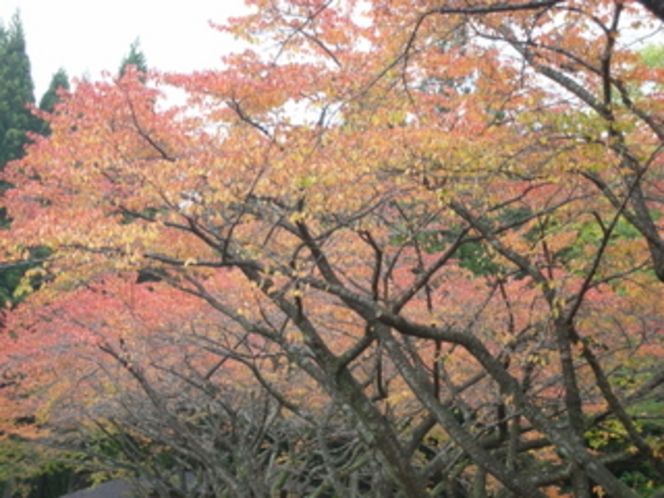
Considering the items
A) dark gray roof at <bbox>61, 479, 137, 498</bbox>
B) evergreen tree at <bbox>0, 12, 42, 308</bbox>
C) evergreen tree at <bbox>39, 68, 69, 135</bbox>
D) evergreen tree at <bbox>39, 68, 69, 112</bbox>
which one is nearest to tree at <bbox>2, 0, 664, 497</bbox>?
dark gray roof at <bbox>61, 479, 137, 498</bbox>

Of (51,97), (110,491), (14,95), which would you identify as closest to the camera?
(110,491)

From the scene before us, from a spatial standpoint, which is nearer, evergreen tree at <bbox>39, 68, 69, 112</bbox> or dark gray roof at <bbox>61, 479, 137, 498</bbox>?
dark gray roof at <bbox>61, 479, 137, 498</bbox>

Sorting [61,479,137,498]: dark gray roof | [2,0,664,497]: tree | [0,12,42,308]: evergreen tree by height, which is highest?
[0,12,42,308]: evergreen tree

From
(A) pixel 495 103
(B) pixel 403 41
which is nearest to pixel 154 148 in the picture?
(B) pixel 403 41

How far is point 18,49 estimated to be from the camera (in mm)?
23859

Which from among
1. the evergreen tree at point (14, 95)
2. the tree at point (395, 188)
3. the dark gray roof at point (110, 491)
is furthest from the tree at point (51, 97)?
the tree at point (395, 188)

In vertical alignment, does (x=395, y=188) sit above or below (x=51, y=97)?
below

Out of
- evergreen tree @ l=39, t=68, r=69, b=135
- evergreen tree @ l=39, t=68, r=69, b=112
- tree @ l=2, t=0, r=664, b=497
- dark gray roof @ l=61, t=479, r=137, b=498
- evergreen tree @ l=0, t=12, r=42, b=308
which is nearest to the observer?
tree @ l=2, t=0, r=664, b=497

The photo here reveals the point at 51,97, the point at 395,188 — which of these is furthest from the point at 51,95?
the point at 395,188

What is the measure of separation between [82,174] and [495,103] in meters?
3.98

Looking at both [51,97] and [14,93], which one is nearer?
[14,93]

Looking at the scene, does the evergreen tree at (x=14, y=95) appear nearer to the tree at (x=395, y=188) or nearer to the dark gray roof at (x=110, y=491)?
the dark gray roof at (x=110, y=491)

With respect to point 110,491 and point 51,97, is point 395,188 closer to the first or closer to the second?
point 110,491

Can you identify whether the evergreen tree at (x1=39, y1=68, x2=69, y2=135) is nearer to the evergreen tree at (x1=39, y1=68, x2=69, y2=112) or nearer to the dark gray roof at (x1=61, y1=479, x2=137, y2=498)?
the evergreen tree at (x1=39, y1=68, x2=69, y2=112)
